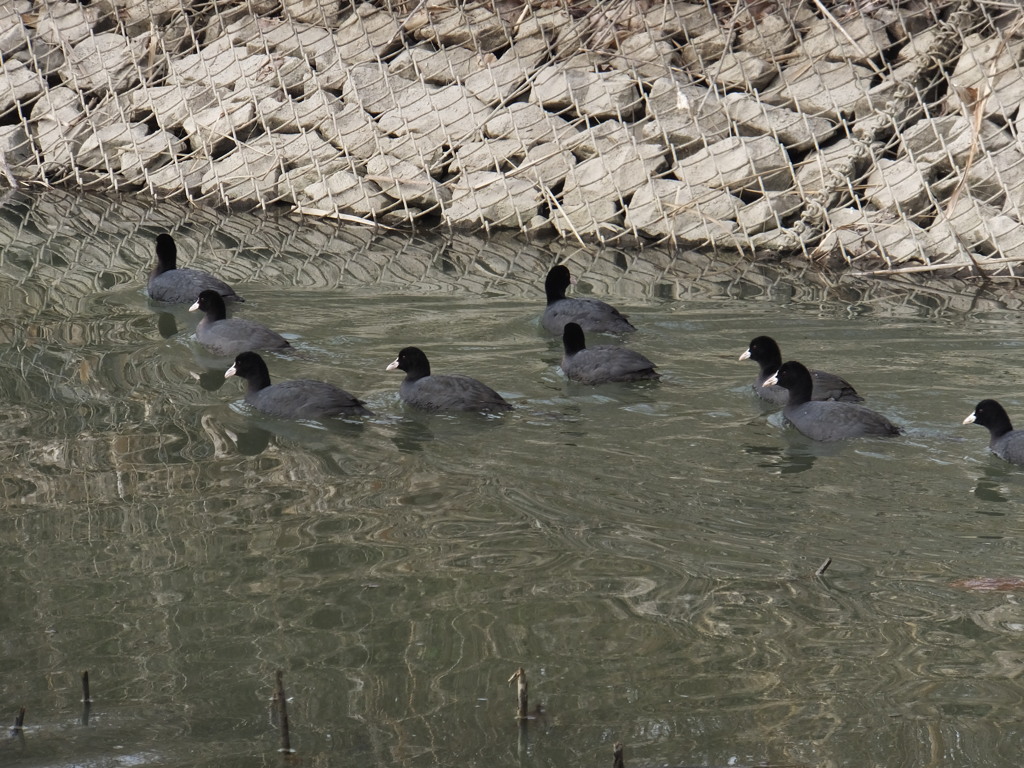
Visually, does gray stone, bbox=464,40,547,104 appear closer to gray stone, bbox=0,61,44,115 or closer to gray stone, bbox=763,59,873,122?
gray stone, bbox=763,59,873,122

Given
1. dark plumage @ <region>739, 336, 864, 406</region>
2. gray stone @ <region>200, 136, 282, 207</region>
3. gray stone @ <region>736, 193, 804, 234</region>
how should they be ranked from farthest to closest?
gray stone @ <region>200, 136, 282, 207</region> < gray stone @ <region>736, 193, 804, 234</region> < dark plumage @ <region>739, 336, 864, 406</region>

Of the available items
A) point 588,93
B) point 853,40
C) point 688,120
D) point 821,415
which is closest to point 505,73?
point 588,93

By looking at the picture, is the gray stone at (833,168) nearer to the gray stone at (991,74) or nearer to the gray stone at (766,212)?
the gray stone at (766,212)

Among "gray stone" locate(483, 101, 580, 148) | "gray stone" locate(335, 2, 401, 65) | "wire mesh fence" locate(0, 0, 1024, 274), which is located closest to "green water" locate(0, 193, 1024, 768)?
"wire mesh fence" locate(0, 0, 1024, 274)

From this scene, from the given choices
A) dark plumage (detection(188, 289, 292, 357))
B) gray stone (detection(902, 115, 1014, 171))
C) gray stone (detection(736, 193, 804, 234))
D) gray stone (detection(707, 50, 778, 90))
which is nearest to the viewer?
dark plumage (detection(188, 289, 292, 357))

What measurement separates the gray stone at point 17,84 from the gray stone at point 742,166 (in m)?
9.05

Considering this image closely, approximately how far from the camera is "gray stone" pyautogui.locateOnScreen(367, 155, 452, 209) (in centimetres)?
1636

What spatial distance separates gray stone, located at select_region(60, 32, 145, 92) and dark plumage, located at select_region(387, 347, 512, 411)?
34.6 ft

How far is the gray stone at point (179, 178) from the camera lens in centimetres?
1747

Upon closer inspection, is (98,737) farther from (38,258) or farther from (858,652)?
(38,258)

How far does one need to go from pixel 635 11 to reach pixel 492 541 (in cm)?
1157

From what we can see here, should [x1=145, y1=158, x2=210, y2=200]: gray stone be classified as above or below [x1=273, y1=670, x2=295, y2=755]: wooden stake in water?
above

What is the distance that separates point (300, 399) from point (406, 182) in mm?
7435

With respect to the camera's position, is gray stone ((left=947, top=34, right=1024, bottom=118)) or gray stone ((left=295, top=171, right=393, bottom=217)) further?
gray stone ((left=295, top=171, right=393, bottom=217))
